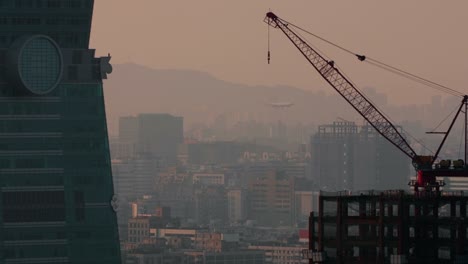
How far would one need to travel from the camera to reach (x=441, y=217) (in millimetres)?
184250

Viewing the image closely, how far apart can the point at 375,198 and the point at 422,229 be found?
211 inches

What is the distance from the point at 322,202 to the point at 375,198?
4.00 metres

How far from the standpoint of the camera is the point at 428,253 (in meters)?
182

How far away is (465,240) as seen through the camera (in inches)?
7116

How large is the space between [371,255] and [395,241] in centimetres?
271

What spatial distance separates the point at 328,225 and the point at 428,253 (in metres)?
9.15

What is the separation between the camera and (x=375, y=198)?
615ft

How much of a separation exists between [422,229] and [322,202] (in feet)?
29.1

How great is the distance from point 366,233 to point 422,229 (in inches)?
175

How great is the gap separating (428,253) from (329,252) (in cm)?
831

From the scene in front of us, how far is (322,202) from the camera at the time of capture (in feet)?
621

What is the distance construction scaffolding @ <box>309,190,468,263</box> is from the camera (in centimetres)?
18212

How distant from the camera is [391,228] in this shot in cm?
18350

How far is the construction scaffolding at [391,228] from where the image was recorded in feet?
598
